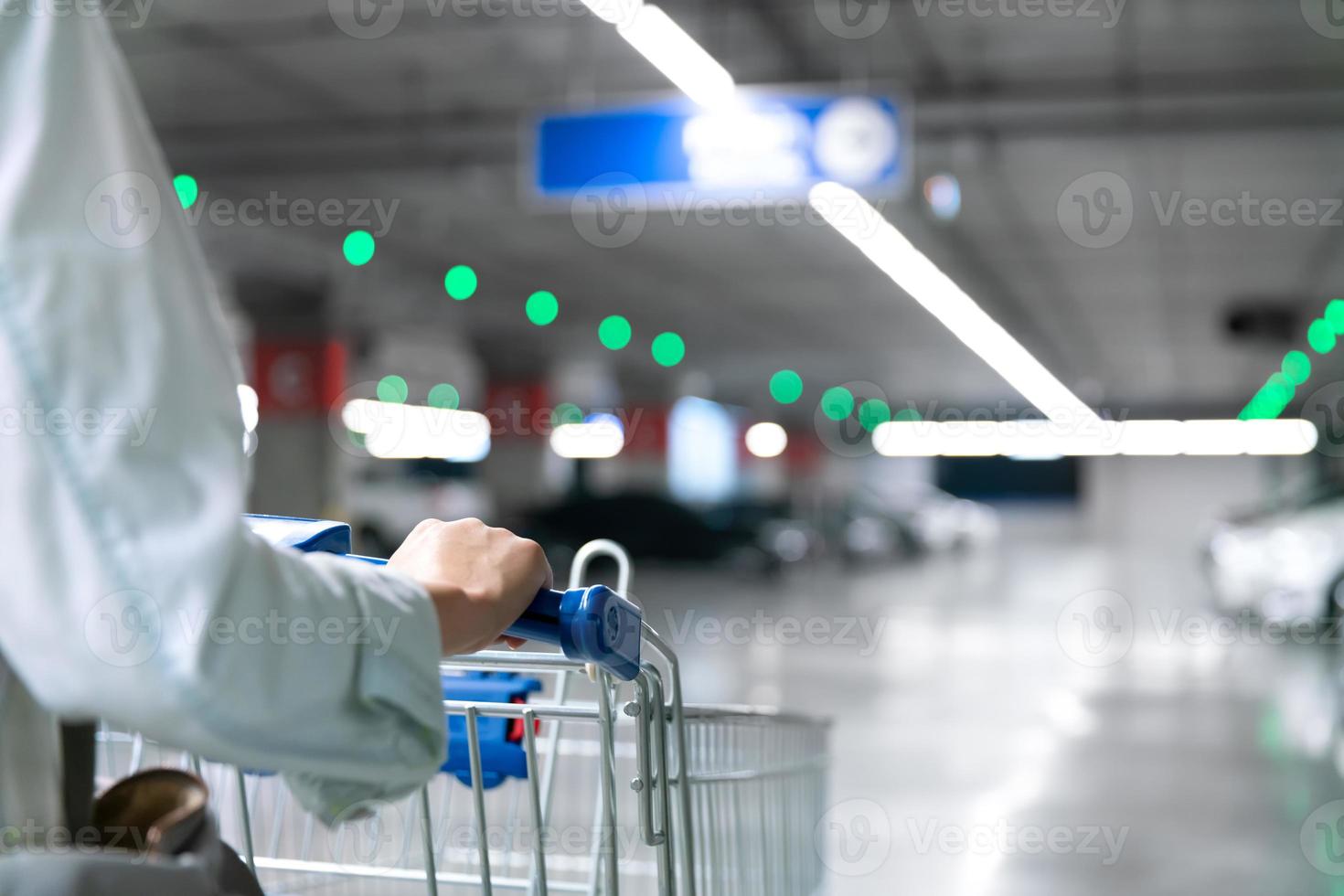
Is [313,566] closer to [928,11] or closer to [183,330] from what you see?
[183,330]

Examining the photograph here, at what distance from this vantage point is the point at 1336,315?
15.5 meters

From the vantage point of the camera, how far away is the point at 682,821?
161cm

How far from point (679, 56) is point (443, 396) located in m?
14.8

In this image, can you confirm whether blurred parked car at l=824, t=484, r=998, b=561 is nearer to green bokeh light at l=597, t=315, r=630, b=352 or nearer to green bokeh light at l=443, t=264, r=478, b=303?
green bokeh light at l=597, t=315, r=630, b=352

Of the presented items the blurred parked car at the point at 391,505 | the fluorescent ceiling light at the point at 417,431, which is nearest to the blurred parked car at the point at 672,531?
the blurred parked car at the point at 391,505

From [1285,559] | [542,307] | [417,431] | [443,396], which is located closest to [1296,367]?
[1285,559]

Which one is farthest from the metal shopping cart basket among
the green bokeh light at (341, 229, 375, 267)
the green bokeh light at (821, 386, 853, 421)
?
the green bokeh light at (821, 386, 853, 421)

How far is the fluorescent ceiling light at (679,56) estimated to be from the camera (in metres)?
5.95

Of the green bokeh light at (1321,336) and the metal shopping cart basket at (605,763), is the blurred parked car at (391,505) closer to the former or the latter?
the green bokeh light at (1321,336)

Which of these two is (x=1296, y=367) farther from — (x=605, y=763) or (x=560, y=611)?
(x=560, y=611)

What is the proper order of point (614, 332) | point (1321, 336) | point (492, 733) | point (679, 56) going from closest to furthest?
point (492, 733) → point (679, 56) → point (1321, 336) → point (614, 332)

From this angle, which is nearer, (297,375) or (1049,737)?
(1049,737)

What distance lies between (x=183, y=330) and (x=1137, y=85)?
8834 millimetres

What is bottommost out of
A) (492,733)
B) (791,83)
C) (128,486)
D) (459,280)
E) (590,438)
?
(492,733)
